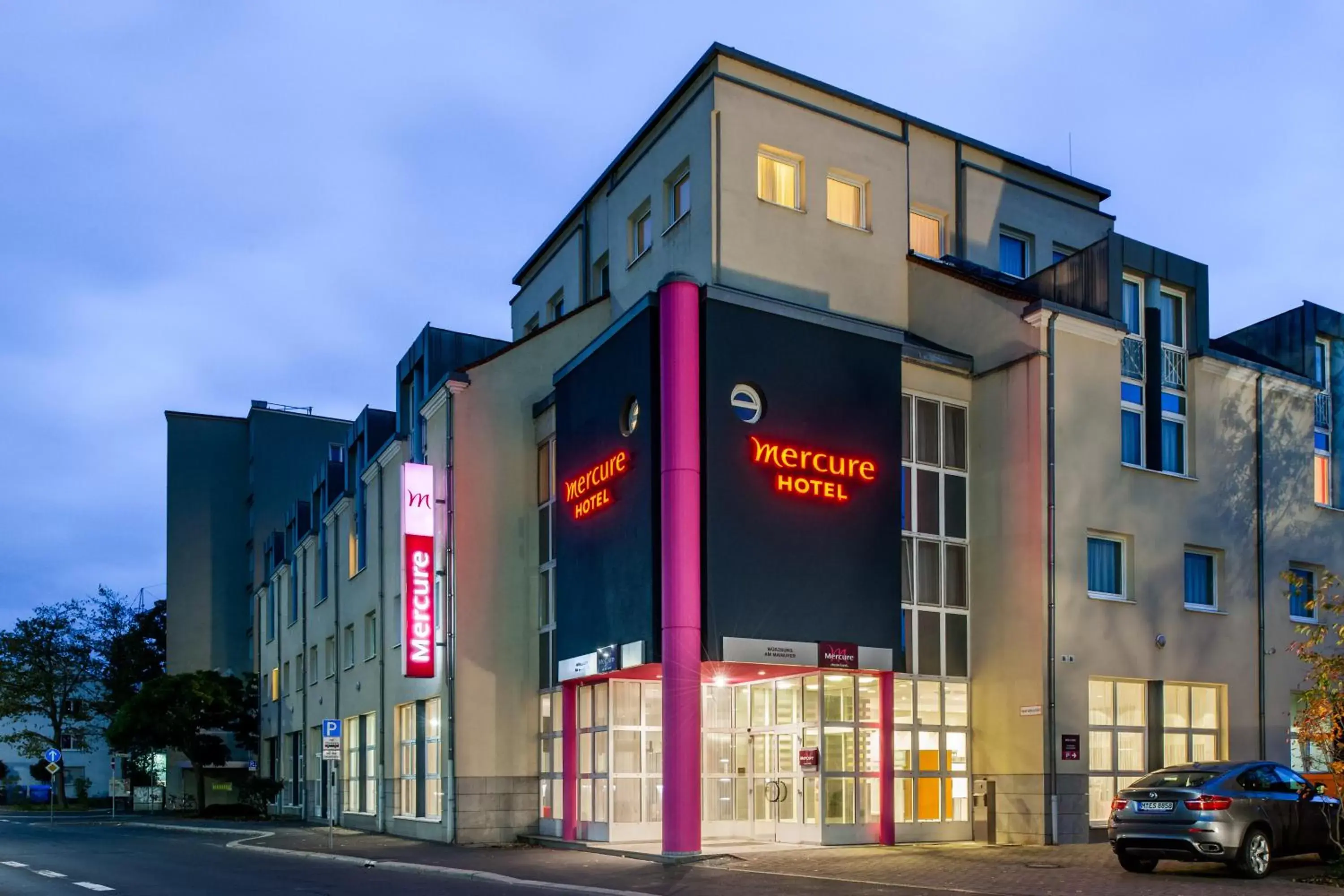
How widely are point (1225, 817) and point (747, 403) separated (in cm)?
988

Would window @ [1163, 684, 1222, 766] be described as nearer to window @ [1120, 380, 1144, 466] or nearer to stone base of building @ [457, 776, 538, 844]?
window @ [1120, 380, 1144, 466]

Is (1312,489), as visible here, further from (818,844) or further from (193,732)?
(193,732)

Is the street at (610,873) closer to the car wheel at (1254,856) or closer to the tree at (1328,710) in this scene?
the car wheel at (1254,856)

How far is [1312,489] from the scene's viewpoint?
1129 inches

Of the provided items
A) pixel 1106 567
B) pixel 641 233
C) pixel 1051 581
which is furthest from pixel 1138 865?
pixel 641 233

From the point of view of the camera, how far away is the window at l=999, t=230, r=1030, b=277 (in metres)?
30.7

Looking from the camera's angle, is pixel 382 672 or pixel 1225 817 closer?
pixel 1225 817

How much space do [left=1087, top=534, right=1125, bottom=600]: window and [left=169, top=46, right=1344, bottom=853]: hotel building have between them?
4.2 inches

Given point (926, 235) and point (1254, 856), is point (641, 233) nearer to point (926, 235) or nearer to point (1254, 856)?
point (926, 235)

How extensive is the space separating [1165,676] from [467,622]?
1431 cm

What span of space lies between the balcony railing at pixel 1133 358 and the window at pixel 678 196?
934cm

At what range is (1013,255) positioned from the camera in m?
31.0

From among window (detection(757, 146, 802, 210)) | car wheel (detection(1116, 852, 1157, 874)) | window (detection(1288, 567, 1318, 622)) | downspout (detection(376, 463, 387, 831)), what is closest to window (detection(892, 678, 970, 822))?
car wheel (detection(1116, 852, 1157, 874))

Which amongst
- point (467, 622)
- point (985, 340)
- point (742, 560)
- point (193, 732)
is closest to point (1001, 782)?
point (742, 560)
